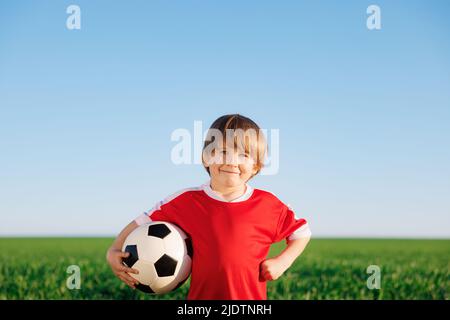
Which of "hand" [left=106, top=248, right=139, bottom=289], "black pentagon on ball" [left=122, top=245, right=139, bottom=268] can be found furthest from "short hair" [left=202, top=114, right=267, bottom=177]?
"hand" [left=106, top=248, right=139, bottom=289]

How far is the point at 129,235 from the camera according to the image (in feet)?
13.1

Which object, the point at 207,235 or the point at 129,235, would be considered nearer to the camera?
the point at 207,235

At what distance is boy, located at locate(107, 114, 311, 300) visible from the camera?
367cm

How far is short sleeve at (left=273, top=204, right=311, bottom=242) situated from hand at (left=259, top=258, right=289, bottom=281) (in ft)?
0.79

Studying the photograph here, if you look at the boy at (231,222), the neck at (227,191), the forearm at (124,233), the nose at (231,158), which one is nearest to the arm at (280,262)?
the boy at (231,222)

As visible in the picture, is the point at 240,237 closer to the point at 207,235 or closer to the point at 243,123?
the point at 207,235

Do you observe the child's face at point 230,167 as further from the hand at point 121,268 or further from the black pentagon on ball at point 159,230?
the hand at point 121,268

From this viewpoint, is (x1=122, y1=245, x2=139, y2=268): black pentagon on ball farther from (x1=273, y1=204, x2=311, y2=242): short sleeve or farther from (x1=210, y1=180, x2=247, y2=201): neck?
(x1=273, y1=204, x2=311, y2=242): short sleeve

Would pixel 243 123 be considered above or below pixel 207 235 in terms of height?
above

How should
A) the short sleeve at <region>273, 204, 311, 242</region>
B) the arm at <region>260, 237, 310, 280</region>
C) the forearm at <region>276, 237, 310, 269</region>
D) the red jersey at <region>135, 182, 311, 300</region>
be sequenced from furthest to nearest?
the short sleeve at <region>273, 204, 311, 242</region> → the forearm at <region>276, 237, 310, 269</region> → the arm at <region>260, 237, 310, 280</region> → the red jersey at <region>135, 182, 311, 300</region>
